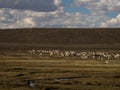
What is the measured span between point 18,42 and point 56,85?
527 feet

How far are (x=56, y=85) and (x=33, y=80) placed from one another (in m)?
5.78

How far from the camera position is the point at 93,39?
194500mm

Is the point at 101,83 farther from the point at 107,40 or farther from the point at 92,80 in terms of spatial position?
the point at 107,40

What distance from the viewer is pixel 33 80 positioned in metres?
43.0

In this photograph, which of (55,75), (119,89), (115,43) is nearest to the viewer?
(119,89)

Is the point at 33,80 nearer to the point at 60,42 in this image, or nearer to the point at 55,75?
the point at 55,75

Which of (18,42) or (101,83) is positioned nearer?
(101,83)

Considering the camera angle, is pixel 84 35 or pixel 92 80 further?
pixel 84 35

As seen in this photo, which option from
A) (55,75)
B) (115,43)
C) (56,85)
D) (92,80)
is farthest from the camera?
(115,43)

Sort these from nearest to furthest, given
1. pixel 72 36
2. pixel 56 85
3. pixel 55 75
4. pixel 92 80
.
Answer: pixel 56 85, pixel 92 80, pixel 55 75, pixel 72 36

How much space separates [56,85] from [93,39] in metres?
158

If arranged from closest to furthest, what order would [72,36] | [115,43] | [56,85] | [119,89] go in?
[119,89]
[56,85]
[115,43]
[72,36]

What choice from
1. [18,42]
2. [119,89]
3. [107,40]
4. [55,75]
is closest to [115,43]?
[107,40]

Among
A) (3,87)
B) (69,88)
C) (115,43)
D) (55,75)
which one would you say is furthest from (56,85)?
(115,43)
